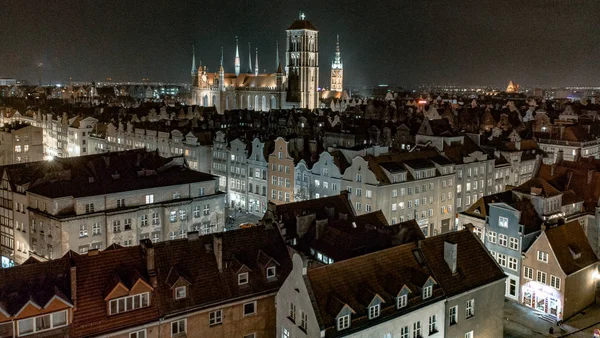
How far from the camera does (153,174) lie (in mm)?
63969

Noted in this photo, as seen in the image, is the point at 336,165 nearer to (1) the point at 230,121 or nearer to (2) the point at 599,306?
(2) the point at 599,306

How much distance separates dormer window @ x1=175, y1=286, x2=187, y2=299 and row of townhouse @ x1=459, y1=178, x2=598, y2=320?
2600 cm

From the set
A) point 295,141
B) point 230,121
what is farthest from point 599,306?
point 230,121

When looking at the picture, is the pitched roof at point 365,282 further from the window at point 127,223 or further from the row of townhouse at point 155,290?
the window at point 127,223

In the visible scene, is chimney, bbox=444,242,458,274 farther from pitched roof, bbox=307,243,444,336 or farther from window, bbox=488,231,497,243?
window, bbox=488,231,497,243

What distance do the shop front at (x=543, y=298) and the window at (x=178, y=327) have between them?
34.5 metres

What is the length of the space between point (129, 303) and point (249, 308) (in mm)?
8422

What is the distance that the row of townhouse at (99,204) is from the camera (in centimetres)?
5578

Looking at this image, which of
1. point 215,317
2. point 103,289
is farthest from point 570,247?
point 103,289

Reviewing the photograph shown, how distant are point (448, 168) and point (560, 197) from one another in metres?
21.7

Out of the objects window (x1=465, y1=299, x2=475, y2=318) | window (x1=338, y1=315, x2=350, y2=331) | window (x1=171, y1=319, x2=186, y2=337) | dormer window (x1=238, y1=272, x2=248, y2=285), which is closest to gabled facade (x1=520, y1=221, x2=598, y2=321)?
window (x1=465, y1=299, x2=475, y2=318)

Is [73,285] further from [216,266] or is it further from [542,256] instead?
[542,256]

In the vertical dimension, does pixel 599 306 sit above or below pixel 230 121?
below

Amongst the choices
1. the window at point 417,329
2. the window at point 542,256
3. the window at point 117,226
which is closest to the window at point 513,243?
the window at point 542,256
